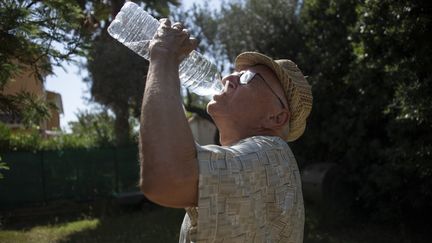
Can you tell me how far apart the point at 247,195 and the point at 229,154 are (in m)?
0.12

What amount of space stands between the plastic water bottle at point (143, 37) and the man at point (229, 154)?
9.9 inches

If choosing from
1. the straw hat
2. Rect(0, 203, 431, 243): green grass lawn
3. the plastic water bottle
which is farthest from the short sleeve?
Rect(0, 203, 431, 243): green grass lawn

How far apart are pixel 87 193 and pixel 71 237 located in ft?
12.8

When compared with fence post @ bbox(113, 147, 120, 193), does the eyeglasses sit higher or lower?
higher

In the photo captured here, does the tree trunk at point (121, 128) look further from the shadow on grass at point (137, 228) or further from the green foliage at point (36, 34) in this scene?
the green foliage at point (36, 34)

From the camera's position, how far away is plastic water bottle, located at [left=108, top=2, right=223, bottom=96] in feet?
6.05

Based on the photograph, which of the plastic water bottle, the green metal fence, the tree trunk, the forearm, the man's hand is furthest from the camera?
the tree trunk

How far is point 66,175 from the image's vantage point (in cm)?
1310

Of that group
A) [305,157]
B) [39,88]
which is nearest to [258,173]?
[39,88]

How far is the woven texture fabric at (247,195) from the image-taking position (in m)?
1.24

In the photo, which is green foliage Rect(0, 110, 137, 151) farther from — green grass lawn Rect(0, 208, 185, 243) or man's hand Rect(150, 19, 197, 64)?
man's hand Rect(150, 19, 197, 64)

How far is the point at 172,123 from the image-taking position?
1.18 meters

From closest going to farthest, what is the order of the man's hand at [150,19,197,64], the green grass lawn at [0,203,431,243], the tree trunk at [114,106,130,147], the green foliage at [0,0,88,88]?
the man's hand at [150,19,197,64] < the green foliage at [0,0,88,88] < the green grass lawn at [0,203,431,243] < the tree trunk at [114,106,130,147]

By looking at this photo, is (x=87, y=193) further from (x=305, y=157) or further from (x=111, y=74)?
(x=305, y=157)
